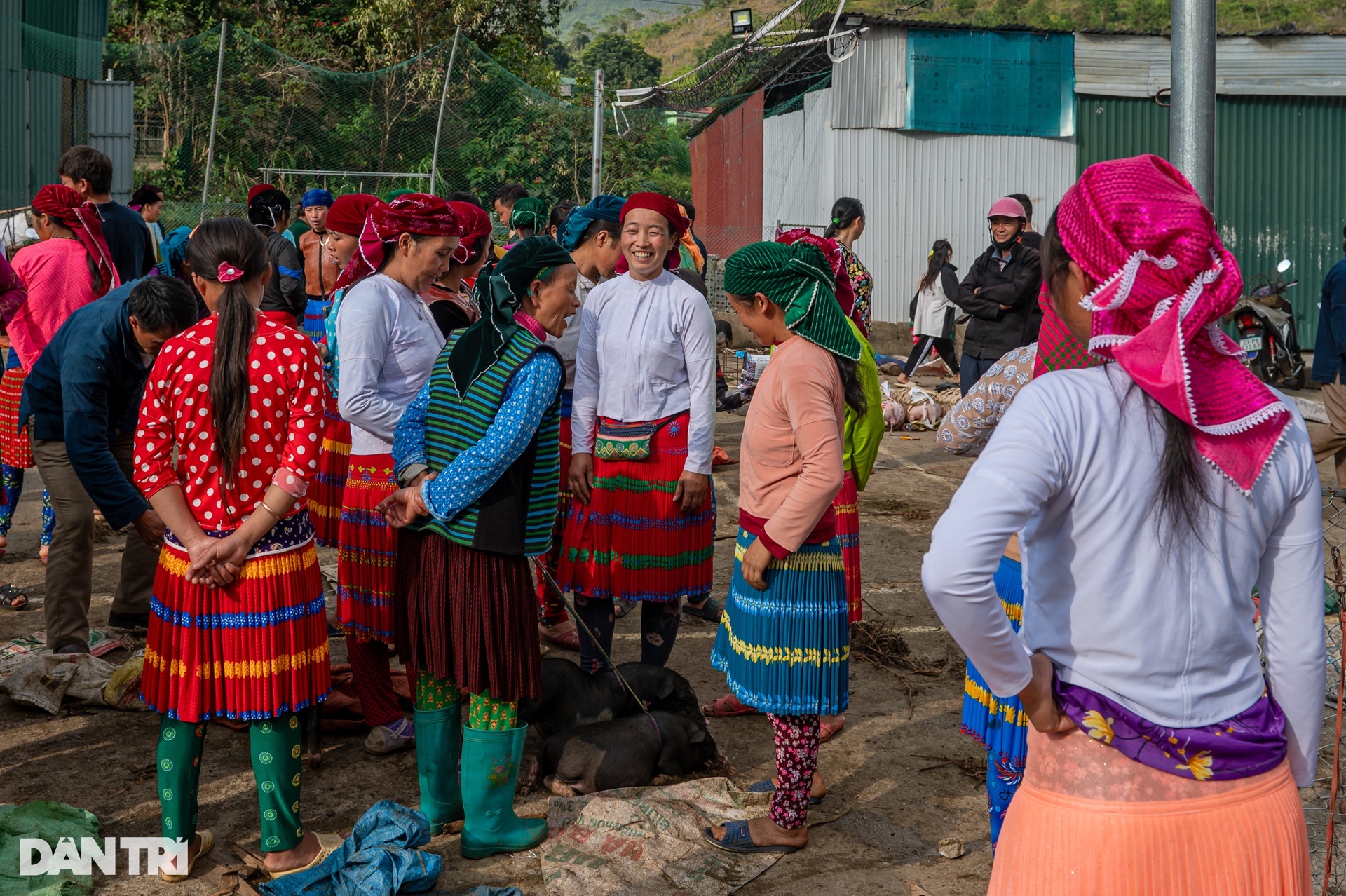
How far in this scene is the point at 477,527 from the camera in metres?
3.13

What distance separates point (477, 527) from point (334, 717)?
1494 mm

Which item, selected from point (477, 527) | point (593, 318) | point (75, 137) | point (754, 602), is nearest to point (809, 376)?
point (754, 602)

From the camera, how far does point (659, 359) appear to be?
4.27 metres

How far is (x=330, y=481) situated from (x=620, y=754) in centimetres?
168

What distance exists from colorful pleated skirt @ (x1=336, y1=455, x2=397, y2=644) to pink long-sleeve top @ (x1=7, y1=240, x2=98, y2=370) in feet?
7.98

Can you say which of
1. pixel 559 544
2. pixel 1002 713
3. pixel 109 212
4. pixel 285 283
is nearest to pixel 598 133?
pixel 109 212

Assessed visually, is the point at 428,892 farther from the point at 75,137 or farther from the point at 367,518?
the point at 75,137

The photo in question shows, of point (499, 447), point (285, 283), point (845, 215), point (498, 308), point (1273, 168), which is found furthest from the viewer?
point (1273, 168)

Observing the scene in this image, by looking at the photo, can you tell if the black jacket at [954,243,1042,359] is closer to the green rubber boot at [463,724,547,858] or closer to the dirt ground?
the dirt ground

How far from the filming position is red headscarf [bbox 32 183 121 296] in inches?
213

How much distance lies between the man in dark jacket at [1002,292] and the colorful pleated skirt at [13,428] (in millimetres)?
5201

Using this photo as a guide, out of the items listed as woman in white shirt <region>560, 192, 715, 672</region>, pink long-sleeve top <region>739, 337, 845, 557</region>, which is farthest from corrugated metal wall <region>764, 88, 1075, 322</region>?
pink long-sleeve top <region>739, 337, 845, 557</region>

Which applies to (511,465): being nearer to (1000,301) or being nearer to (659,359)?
(659,359)

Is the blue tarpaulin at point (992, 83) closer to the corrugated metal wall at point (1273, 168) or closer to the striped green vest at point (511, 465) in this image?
the corrugated metal wall at point (1273, 168)
